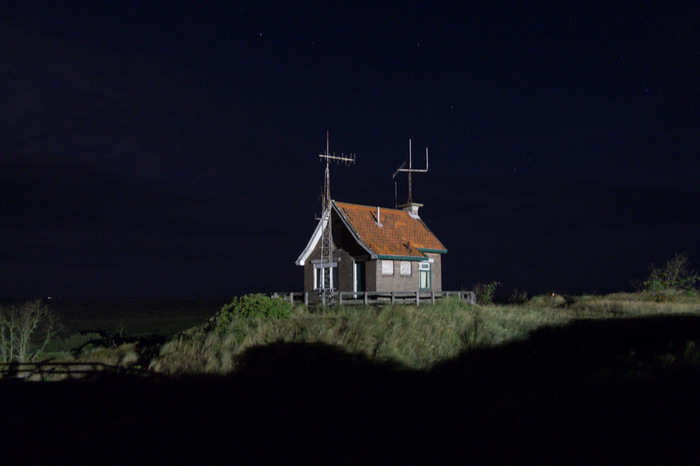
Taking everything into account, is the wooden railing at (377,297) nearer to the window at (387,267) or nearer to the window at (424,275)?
the window at (387,267)

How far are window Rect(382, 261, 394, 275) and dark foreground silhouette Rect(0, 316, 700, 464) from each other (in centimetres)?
1221

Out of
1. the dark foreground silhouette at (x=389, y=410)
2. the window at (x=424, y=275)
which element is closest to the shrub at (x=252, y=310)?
the dark foreground silhouette at (x=389, y=410)

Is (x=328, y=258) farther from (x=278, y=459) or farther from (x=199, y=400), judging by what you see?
(x=278, y=459)

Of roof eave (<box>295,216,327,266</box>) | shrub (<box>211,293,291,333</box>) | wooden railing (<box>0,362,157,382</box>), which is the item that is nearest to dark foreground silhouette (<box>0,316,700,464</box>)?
wooden railing (<box>0,362,157,382</box>)

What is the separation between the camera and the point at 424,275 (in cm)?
3362

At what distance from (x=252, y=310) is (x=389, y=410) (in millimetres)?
9911

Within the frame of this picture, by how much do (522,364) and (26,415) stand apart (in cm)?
1539

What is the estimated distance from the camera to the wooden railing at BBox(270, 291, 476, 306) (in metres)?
26.7

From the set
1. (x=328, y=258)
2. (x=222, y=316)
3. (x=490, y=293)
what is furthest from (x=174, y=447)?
(x=490, y=293)

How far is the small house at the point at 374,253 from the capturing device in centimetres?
3073

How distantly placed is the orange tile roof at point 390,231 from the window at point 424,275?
946 mm

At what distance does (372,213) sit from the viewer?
34.9 metres

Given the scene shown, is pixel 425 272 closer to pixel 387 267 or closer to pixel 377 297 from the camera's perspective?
pixel 387 267

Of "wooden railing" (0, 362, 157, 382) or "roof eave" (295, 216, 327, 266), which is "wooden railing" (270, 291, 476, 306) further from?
"wooden railing" (0, 362, 157, 382)
